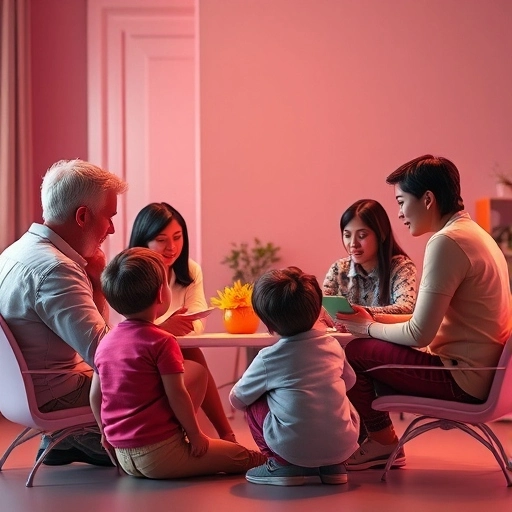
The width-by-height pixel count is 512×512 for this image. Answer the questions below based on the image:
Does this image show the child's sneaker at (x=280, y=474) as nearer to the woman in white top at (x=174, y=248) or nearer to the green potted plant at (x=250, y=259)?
the woman in white top at (x=174, y=248)

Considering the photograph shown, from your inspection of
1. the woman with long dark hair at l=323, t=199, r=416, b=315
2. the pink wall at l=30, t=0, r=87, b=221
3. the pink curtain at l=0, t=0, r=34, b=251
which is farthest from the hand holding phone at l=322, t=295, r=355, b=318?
the pink wall at l=30, t=0, r=87, b=221

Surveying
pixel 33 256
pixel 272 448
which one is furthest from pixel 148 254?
pixel 272 448

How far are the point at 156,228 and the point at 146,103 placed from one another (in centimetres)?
204

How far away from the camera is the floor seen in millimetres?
2949

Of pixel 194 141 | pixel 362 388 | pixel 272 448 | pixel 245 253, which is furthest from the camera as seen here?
pixel 194 141

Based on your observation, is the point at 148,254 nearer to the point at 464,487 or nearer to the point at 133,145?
the point at 464,487

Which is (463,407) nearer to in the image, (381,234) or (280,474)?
(280,474)

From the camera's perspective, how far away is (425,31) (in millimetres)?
5875

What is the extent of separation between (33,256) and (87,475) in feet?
2.86

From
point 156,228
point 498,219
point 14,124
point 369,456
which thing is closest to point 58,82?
point 14,124

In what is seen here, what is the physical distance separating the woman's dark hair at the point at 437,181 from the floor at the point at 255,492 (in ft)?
3.22

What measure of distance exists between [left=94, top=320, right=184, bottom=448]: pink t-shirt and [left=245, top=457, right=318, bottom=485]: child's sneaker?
348 mm

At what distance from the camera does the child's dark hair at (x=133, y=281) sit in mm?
3238

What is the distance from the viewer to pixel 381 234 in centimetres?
425
